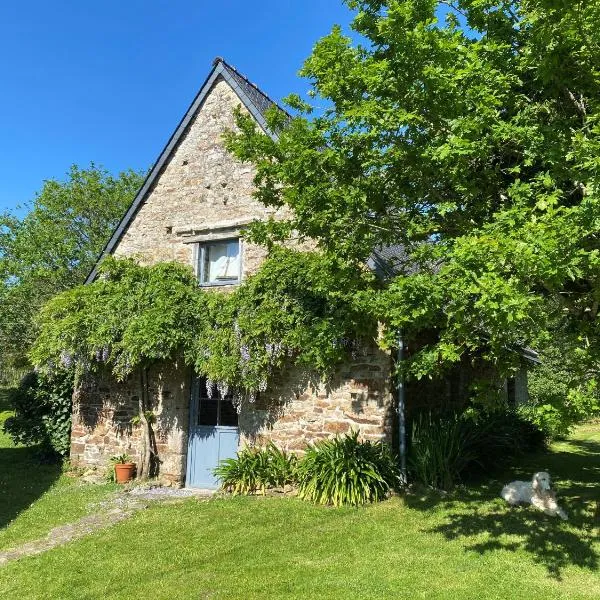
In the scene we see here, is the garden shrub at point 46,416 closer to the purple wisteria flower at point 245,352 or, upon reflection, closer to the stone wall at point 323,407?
the stone wall at point 323,407

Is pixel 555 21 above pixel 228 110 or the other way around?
the other way around

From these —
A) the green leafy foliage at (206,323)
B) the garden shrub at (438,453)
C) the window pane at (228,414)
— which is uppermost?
the green leafy foliage at (206,323)

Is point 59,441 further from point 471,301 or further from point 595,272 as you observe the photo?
point 595,272

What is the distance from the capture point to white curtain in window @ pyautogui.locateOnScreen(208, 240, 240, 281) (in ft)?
33.4

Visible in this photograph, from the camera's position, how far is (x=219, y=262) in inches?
410

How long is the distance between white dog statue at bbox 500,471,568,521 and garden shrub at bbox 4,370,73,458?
29.1ft

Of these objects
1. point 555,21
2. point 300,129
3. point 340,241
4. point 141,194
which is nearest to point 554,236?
point 555,21

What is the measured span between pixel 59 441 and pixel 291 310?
652cm

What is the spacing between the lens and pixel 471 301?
4.70 metres

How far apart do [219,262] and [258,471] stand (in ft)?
13.5

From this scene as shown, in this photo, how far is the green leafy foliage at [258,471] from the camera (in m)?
8.45

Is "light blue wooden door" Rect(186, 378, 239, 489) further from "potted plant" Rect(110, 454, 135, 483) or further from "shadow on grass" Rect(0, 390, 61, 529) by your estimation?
"shadow on grass" Rect(0, 390, 61, 529)

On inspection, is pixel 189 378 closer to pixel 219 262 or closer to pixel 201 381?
pixel 201 381

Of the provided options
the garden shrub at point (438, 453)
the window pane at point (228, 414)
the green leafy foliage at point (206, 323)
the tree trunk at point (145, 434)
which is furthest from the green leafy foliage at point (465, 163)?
the tree trunk at point (145, 434)
